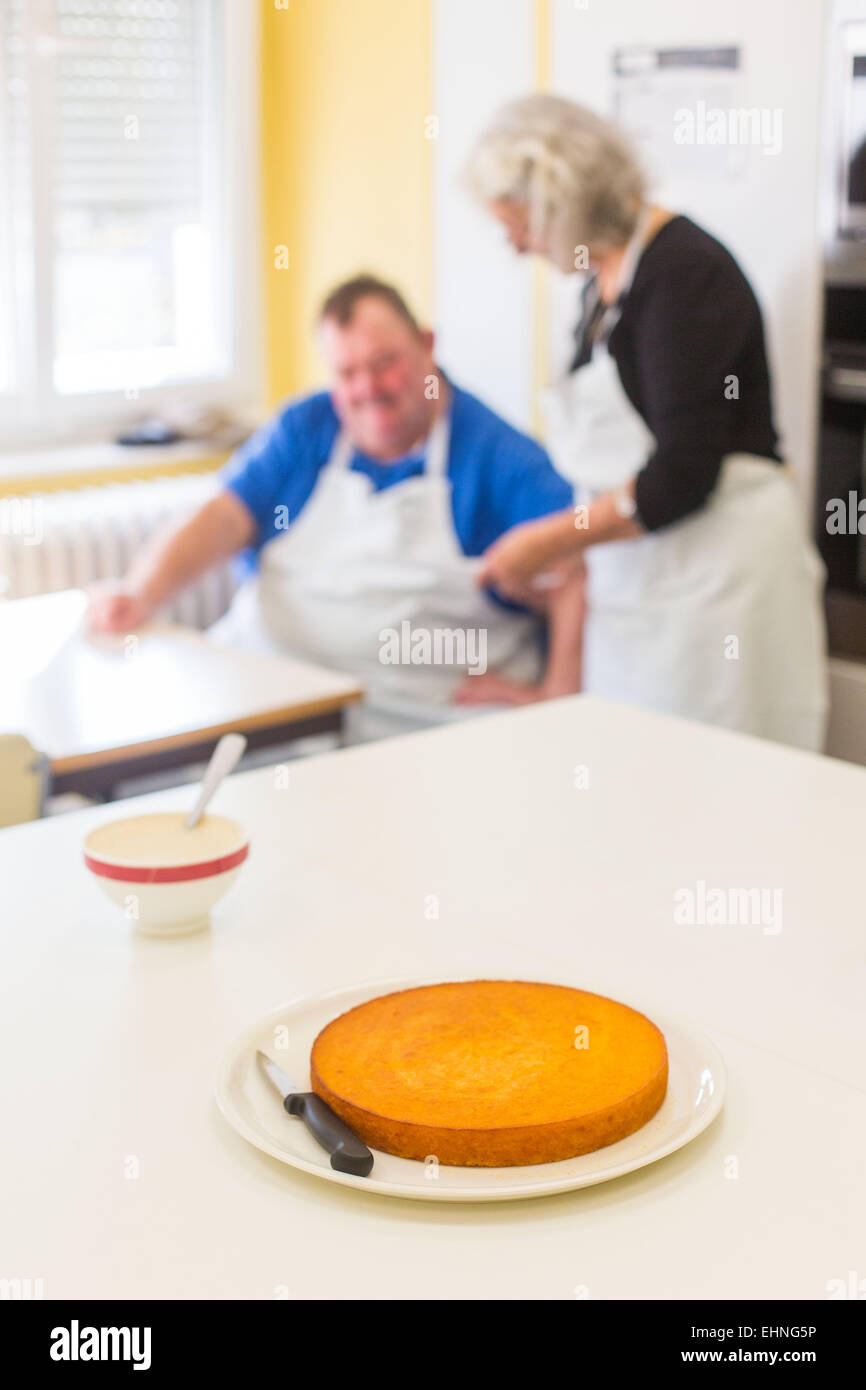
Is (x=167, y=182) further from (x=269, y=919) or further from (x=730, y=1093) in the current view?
(x=730, y=1093)

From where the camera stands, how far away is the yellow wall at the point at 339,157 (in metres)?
3.45

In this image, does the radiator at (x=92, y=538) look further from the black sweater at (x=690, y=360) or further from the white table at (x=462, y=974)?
the white table at (x=462, y=974)

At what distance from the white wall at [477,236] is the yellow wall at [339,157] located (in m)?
0.06

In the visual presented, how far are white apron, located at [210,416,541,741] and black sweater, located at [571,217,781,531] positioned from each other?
1.52 ft

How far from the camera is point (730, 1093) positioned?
3.08 ft

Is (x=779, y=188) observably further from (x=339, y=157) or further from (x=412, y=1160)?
(x=412, y=1160)

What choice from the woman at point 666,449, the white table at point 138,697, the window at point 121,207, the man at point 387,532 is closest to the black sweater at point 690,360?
the woman at point 666,449

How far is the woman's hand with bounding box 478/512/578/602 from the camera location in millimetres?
2518

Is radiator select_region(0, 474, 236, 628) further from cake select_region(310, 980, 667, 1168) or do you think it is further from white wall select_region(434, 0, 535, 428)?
cake select_region(310, 980, 667, 1168)

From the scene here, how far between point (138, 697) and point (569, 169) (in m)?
1.06

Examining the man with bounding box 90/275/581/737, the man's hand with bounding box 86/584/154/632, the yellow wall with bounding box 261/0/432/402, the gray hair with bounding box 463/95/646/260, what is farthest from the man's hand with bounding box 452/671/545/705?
the yellow wall with bounding box 261/0/432/402

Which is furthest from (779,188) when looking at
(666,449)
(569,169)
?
(666,449)

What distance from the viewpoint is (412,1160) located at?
0.85m

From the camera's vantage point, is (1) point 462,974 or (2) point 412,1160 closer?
(2) point 412,1160
